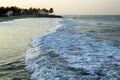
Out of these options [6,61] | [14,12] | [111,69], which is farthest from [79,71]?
[14,12]

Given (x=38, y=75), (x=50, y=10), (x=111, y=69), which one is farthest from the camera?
(x=50, y=10)

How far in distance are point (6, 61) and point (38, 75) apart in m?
2.78

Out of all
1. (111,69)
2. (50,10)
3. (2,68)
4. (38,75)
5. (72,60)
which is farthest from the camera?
(50,10)

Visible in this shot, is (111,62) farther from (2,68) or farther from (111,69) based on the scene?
(2,68)

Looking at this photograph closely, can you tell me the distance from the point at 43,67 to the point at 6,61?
2.12 m

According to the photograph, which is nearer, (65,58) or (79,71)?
(79,71)

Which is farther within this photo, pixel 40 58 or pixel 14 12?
pixel 14 12

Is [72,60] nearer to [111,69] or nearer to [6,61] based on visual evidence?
[111,69]

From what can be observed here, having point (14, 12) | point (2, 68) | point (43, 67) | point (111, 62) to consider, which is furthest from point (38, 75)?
point (14, 12)

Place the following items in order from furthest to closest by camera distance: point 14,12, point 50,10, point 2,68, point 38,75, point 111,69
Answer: point 50,10
point 14,12
point 2,68
point 111,69
point 38,75

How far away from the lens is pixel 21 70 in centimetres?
877

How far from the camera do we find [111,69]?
8.51 meters

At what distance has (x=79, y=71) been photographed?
827 centimetres

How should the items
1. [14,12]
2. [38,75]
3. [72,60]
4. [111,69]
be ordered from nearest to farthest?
[38,75]
[111,69]
[72,60]
[14,12]
